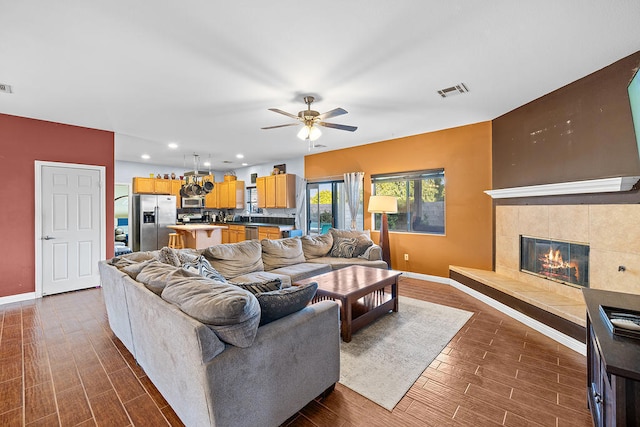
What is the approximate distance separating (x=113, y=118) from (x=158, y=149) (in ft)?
7.25

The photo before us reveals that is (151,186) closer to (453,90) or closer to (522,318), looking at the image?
(453,90)

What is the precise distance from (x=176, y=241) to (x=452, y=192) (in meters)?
6.39

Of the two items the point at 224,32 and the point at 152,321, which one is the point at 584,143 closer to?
the point at 224,32

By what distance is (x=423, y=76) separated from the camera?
114 inches

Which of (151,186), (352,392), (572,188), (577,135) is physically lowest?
(352,392)

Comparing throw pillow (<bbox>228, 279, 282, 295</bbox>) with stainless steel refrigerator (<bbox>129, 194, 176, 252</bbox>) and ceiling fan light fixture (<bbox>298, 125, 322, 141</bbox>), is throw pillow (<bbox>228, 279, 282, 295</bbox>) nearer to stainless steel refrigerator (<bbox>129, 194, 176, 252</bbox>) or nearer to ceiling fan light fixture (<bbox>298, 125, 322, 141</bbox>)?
ceiling fan light fixture (<bbox>298, 125, 322, 141</bbox>)

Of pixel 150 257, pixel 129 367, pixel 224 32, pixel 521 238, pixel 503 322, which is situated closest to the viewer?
pixel 224 32

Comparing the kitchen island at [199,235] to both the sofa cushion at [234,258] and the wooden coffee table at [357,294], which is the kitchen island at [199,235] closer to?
the sofa cushion at [234,258]

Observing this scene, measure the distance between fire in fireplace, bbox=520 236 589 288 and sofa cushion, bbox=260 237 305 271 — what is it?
3146 millimetres

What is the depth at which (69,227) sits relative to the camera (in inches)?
174

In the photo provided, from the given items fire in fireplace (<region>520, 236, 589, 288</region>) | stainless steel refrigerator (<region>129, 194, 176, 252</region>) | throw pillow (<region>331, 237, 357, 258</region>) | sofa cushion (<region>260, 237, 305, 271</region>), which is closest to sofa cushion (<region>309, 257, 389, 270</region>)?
throw pillow (<region>331, 237, 357, 258</region>)

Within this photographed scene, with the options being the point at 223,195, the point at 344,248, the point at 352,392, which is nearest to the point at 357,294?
the point at 352,392

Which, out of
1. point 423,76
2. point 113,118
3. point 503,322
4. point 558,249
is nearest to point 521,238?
point 558,249

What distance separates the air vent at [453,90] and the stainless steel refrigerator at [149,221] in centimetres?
719
